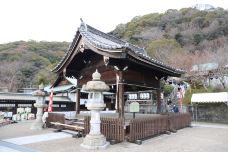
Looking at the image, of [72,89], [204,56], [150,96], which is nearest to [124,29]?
[204,56]

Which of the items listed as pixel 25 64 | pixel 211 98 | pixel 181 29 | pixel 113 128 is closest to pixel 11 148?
pixel 113 128

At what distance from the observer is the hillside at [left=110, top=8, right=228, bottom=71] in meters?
32.2

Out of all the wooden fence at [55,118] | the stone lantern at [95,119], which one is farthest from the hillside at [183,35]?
the stone lantern at [95,119]

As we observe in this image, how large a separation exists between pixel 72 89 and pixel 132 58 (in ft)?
61.7

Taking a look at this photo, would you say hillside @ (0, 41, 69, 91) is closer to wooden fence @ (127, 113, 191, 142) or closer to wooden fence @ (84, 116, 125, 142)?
wooden fence @ (127, 113, 191, 142)

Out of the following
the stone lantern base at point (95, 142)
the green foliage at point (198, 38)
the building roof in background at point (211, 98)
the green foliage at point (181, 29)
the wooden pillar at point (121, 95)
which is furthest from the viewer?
the green foliage at point (198, 38)

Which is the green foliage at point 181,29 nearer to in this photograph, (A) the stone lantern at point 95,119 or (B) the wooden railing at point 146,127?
(B) the wooden railing at point 146,127

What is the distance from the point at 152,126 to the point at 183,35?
4168cm

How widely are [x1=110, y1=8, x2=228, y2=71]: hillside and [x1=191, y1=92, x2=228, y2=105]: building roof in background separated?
8490mm

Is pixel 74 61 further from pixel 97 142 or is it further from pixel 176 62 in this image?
pixel 176 62

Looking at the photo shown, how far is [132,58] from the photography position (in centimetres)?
1017

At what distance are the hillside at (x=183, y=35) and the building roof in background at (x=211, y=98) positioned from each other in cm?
849

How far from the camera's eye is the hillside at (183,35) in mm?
32250

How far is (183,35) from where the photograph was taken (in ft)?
161
